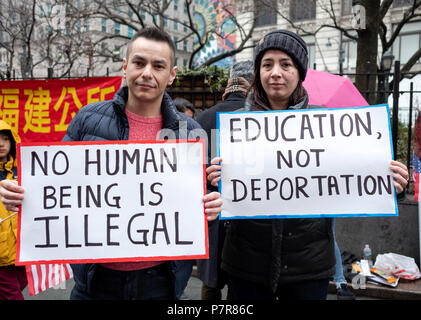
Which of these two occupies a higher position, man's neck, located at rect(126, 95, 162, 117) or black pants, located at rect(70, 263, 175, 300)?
man's neck, located at rect(126, 95, 162, 117)

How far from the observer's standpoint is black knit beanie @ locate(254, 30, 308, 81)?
2.05 m

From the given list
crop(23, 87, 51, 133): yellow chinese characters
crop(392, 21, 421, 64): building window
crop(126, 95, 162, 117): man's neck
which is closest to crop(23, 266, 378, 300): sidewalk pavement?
crop(23, 87, 51, 133): yellow chinese characters

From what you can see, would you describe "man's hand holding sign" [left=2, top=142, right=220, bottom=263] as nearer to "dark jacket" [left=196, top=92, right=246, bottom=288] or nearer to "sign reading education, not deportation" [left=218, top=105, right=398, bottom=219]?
"sign reading education, not deportation" [left=218, top=105, right=398, bottom=219]

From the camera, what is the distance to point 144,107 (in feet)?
6.45

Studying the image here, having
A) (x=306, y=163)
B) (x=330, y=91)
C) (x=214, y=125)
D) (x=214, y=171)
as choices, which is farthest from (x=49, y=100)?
(x=306, y=163)

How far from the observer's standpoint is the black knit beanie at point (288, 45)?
2.05m

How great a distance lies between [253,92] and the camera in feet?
7.34

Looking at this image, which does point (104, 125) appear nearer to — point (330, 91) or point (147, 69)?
point (147, 69)

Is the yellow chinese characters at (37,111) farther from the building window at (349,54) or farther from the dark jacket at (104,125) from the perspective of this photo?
the building window at (349,54)

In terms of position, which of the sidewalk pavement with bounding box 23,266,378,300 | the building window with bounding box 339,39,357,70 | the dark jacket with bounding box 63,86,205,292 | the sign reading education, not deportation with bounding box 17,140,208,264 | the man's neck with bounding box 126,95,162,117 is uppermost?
the building window with bounding box 339,39,357,70

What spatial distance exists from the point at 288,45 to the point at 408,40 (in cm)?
2630

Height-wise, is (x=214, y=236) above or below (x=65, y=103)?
below
